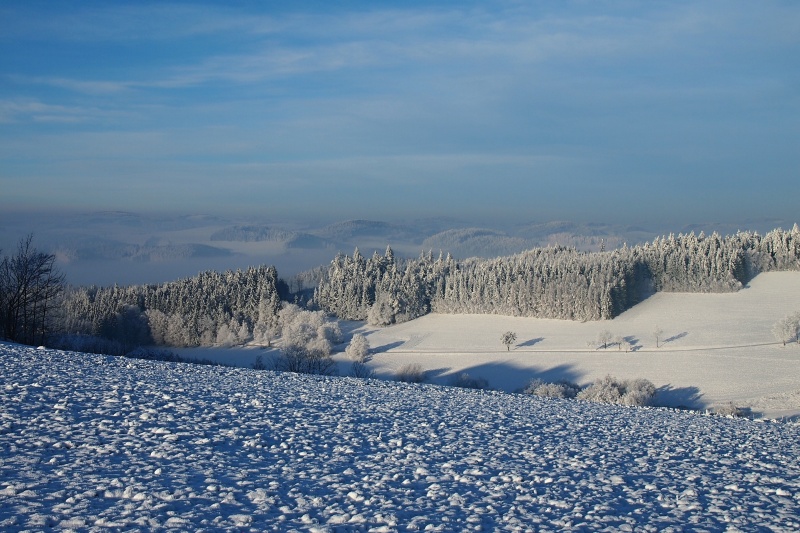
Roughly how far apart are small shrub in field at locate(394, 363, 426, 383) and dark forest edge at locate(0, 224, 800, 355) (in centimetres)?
2898

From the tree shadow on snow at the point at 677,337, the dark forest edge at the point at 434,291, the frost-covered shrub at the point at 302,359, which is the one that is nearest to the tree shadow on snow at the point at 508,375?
the frost-covered shrub at the point at 302,359

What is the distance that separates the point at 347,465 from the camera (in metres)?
10.7

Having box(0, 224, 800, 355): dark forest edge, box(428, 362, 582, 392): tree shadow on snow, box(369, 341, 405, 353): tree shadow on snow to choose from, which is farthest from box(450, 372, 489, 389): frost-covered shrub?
box(0, 224, 800, 355): dark forest edge

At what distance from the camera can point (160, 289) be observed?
361 ft

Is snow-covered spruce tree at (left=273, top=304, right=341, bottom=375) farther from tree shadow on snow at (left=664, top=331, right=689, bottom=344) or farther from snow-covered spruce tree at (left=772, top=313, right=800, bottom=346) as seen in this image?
snow-covered spruce tree at (left=772, top=313, right=800, bottom=346)

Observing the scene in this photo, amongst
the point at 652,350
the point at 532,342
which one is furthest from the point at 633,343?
the point at 532,342

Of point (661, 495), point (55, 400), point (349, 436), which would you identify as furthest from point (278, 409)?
point (661, 495)

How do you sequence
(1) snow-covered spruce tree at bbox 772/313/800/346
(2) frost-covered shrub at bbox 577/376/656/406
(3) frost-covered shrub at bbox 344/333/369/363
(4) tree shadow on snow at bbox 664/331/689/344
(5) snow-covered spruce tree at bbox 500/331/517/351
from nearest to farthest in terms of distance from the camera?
1. (2) frost-covered shrub at bbox 577/376/656/406
2. (1) snow-covered spruce tree at bbox 772/313/800/346
3. (4) tree shadow on snow at bbox 664/331/689/344
4. (3) frost-covered shrub at bbox 344/333/369/363
5. (5) snow-covered spruce tree at bbox 500/331/517/351

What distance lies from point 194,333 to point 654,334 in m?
72.7

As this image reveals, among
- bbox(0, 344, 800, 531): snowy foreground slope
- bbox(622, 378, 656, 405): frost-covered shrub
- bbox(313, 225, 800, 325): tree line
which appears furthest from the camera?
bbox(313, 225, 800, 325): tree line

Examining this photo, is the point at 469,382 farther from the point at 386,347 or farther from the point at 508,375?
the point at 386,347

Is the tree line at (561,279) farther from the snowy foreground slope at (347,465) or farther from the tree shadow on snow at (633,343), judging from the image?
the snowy foreground slope at (347,465)

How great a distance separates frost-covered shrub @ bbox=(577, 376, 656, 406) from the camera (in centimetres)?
4362

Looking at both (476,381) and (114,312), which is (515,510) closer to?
(476,381)
